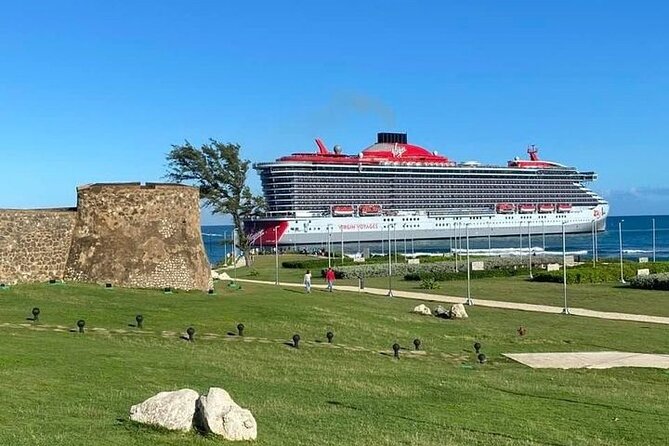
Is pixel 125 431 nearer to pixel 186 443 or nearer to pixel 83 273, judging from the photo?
pixel 186 443

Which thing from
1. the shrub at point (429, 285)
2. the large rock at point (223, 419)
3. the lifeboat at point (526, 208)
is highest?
the lifeboat at point (526, 208)

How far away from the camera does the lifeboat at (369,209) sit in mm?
79562

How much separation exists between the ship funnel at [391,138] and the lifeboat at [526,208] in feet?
51.2

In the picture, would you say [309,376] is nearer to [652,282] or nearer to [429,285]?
[429,285]

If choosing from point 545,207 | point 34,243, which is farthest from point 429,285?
Answer: point 545,207

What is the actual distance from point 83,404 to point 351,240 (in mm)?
72178

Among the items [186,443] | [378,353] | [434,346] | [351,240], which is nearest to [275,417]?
[186,443]

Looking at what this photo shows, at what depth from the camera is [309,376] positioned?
10578 mm

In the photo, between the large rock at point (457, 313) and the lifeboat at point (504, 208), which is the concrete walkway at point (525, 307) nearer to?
the large rock at point (457, 313)

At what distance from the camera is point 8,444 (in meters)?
5.88

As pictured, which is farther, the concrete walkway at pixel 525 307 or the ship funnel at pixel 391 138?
the ship funnel at pixel 391 138

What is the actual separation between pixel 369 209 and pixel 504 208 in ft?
61.4

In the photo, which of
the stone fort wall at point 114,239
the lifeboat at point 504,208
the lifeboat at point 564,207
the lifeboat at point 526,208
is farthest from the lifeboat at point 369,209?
the stone fort wall at point 114,239

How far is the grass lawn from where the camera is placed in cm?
2548
